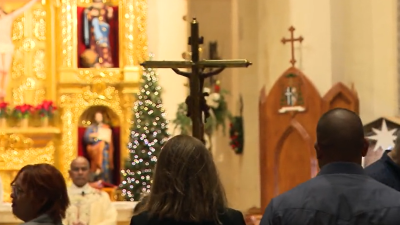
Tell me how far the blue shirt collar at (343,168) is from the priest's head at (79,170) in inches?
194

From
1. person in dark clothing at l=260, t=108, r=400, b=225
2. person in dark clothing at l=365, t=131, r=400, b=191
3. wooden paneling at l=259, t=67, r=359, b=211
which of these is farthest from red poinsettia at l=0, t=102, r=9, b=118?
person in dark clothing at l=260, t=108, r=400, b=225

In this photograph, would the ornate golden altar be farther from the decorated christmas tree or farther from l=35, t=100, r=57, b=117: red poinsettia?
the decorated christmas tree

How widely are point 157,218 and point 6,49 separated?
1124 cm

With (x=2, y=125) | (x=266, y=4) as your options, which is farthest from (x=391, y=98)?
(x=2, y=125)

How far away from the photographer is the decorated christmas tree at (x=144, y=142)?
11469mm

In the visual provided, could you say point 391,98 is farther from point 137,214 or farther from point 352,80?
point 137,214

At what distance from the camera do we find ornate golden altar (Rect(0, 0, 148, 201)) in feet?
43.8

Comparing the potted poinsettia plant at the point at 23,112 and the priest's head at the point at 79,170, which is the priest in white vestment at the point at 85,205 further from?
the potted poinsettia plant at the point at 23,112

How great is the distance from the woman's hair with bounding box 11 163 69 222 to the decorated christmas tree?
810 centimetres

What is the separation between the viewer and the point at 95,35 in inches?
534

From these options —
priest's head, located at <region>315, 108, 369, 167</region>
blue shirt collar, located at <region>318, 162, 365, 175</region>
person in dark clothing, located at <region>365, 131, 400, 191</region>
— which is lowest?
person in dark clothing, located at <region>365, 131, 400, 191</region>

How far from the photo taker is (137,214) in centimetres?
293

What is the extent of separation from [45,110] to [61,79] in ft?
1.96

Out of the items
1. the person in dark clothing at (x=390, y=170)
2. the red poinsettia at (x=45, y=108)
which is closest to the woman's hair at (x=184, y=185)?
the person in dark clothing at (x=390, y=170)
